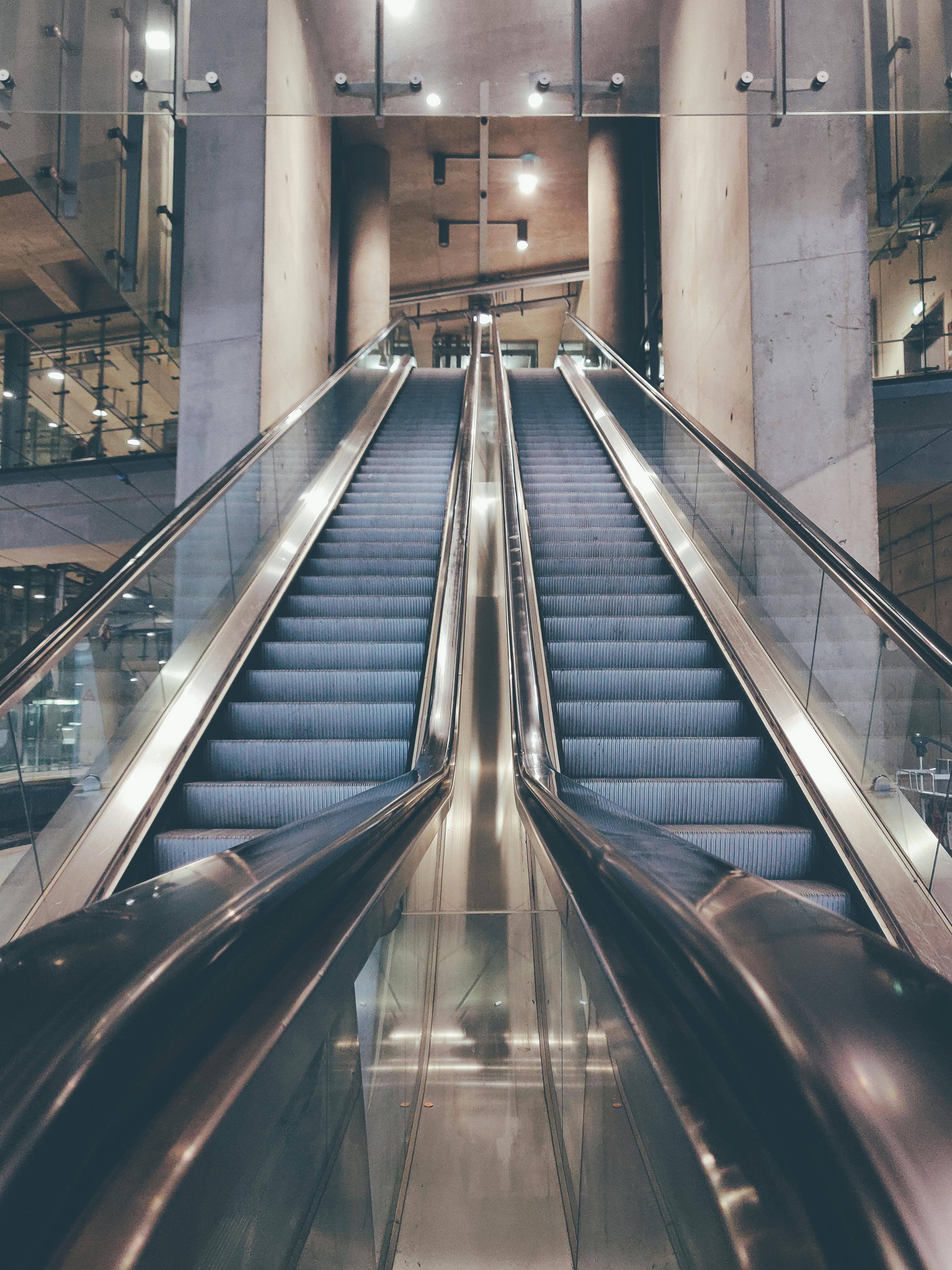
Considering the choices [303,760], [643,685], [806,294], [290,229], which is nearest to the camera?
[303,760]

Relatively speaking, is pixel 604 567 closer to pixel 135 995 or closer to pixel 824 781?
pixel 824 781

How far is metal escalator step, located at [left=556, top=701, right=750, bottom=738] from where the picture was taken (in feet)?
12.9

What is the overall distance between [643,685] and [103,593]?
8.04 feet

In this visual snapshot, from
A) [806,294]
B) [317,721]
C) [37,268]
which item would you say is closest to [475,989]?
[317,721]

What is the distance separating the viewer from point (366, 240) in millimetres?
15281

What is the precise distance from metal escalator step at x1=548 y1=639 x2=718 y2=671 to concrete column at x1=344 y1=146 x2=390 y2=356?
39.5 feet

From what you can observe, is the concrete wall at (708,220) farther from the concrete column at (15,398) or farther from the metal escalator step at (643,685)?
the concrete column at (15,398)

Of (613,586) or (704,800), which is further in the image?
(613,586)

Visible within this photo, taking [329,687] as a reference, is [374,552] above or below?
above

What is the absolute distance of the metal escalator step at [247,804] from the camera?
3357 mm

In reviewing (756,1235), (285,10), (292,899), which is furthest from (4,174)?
(756,1235)

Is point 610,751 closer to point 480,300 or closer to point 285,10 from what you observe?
point 285,10

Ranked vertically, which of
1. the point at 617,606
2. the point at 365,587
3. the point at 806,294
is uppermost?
the point at 806,294

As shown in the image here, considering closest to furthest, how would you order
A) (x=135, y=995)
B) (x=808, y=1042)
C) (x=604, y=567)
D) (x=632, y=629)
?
(x=808, y=1042) → (x=135, y=995) → (x=632, y=629) → (x=604, y=567)
